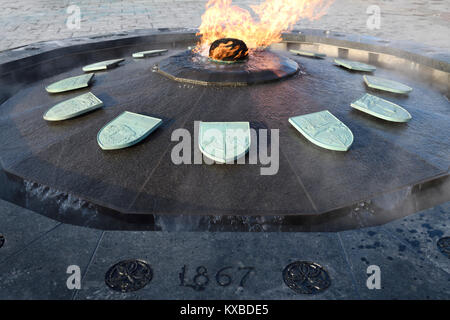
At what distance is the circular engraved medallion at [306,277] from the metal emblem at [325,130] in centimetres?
201

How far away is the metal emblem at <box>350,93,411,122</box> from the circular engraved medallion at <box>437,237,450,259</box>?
2447 millimetres

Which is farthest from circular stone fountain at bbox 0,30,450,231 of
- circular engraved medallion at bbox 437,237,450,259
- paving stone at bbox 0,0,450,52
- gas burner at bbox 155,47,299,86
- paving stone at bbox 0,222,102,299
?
paving stone at bbox 0,0,450,52

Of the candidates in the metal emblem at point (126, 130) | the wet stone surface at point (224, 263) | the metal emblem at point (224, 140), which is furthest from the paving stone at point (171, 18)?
the wet stone surface at point (224, 263)

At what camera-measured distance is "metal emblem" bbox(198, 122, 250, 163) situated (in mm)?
4332

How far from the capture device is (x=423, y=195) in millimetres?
4203

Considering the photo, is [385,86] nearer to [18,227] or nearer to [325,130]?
[325,130]

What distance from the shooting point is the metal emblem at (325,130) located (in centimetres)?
459

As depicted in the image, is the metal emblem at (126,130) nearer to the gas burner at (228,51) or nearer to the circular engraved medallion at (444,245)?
the gas burner at (228,51)

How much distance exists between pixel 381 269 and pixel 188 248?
1.81 metres

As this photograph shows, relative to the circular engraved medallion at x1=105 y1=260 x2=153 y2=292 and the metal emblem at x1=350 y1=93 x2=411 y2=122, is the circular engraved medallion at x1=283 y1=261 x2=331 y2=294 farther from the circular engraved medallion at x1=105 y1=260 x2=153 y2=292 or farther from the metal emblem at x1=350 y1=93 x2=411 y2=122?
the metal emblem at x1=350 y1=93 x2=411 y2=122

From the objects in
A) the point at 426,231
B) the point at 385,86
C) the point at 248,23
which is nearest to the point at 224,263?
the point at 426,231

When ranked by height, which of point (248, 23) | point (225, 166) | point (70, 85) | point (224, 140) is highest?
point (248, 23)

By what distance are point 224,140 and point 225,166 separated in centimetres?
40

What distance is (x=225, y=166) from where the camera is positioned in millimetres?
4367
